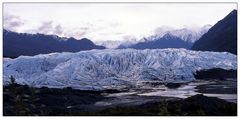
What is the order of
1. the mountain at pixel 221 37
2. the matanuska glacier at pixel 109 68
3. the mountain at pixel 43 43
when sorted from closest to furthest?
the matanuska glacier at pixel 109 68
the mountain at pixel 221 37
the mountain at pixel 43 43

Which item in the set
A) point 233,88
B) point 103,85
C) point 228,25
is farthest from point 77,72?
point 228,25

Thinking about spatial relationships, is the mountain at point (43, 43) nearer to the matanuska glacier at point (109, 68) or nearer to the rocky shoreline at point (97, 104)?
the matanuska glacier at point (109, 68)

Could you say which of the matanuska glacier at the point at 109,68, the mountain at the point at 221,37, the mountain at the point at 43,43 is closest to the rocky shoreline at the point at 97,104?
the matanuska glacier at the point at 109,68

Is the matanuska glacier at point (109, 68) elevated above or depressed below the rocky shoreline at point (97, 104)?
above

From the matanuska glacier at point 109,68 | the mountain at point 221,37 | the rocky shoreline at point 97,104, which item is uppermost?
the mountain at point 221,37

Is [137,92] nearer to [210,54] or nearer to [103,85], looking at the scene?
[103,85]

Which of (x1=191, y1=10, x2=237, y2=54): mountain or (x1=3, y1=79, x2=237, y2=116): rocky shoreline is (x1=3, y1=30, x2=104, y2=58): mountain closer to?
(x1=191, y1=10, x2=237, y2=54): mountain

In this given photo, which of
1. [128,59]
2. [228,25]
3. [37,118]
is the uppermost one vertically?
[228,25]

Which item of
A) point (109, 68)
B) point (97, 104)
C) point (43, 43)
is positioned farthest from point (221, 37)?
point (43, 43)

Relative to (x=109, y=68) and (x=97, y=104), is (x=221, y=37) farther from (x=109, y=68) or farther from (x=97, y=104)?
(x=97, y=104)
